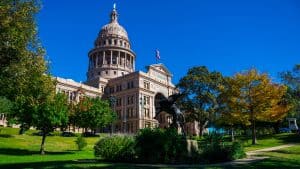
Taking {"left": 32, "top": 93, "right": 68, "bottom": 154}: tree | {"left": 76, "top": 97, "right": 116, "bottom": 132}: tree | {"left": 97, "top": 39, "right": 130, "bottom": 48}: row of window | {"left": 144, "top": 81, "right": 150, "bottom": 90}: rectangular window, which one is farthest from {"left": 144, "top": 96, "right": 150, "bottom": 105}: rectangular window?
{"left": 32, "top": 93, "right": 68, "bottom": 154}: tree

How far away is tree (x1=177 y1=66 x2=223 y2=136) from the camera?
196 feet

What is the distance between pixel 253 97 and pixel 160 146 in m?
26.7

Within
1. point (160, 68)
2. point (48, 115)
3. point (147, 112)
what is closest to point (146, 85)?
point (147, 112)

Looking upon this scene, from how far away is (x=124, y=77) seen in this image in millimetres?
93375

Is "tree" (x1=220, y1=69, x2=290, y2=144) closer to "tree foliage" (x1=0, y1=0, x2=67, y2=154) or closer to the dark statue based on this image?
the dark statue

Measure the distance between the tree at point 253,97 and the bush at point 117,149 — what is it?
2567 centimetres

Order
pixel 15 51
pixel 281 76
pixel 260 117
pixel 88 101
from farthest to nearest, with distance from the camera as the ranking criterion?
pixel 88 101 < pixel 281 76 < pixel 260 117 < pixel 15 51

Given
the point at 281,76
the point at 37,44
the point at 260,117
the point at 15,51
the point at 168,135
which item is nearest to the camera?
the point at 168,135

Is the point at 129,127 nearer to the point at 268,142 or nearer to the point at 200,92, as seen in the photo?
the point at 200,92

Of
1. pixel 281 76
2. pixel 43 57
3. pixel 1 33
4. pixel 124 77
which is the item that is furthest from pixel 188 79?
pixel 1 33

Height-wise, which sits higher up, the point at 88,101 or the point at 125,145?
the point at 88,101

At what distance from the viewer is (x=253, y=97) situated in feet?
140

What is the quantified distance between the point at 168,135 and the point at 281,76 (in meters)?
41.8

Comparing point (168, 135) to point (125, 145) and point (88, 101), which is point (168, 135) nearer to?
point (125, 145)
